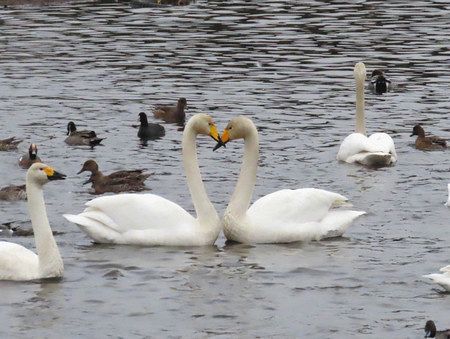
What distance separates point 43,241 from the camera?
46.9 ft

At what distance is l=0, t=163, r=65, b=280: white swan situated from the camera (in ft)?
46.8

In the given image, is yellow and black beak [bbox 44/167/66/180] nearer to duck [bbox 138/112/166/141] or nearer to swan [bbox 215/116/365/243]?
swan [bbox 215/116/365/243]

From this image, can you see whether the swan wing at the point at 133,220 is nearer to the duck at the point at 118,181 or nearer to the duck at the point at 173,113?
the duck at the point at 118,181

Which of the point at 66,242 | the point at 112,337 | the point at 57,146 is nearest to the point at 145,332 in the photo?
the point at 112,337

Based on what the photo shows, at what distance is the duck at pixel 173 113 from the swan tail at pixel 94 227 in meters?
9.39

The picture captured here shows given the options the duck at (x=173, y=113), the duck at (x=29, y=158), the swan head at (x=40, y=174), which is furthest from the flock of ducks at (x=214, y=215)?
the duck at (x=173, y=113)

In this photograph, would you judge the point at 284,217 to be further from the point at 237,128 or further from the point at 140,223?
the point at 140,223

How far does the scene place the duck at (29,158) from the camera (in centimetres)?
2022

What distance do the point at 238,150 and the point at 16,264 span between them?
846 cm

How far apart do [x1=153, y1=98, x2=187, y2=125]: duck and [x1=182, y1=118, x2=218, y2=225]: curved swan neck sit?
28.6 ft

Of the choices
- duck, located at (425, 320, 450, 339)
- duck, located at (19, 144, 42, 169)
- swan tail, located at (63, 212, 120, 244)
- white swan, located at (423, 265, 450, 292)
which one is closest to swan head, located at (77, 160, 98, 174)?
duck, located at (19, 144, 42, 169)

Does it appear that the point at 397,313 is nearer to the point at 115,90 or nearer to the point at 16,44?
the point at 115,90

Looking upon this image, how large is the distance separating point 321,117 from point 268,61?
6942mm

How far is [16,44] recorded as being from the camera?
113 ft
